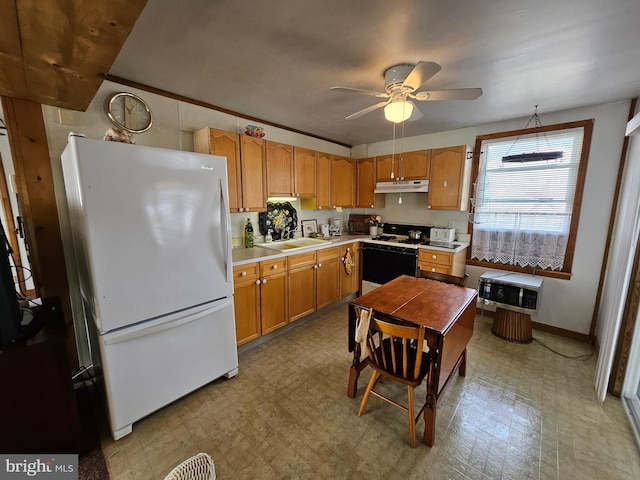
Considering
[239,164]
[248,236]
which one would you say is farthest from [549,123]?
[248,236]

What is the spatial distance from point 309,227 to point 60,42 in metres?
3.13

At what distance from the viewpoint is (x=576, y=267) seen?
2.86 m

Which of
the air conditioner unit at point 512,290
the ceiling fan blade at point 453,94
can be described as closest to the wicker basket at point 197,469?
the ceiling fan blade at point 453,94

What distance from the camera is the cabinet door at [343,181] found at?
395 centimetres

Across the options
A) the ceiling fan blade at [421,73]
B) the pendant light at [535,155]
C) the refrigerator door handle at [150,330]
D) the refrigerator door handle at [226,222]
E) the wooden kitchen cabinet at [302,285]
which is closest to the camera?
the ceiling fan blade at [421,73]

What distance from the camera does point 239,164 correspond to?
8.86 feet

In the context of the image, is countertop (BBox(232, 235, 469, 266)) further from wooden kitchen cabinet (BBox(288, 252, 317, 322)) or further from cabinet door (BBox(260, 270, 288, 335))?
cabinet door (BBox(260, 270, 288, 335))

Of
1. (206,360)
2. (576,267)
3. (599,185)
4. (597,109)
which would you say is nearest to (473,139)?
(597,109)

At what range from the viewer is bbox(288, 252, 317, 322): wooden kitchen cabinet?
9.77ft

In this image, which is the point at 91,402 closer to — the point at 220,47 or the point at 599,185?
the point at 220,47

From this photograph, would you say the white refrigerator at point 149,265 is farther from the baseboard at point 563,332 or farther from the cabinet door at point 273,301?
the baseboard at point 563,332

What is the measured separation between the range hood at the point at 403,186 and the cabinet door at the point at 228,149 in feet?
7.24

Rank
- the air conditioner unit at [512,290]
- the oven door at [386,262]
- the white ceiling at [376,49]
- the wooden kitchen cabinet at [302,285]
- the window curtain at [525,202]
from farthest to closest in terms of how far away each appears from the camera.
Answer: the oven door at [386,262], the wooden kitchen cabinet at [302,285], the window curtain at [525,202], the air conditioner unit at [512,290], the white ceiling at [376,49]

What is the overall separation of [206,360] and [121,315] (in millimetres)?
743
